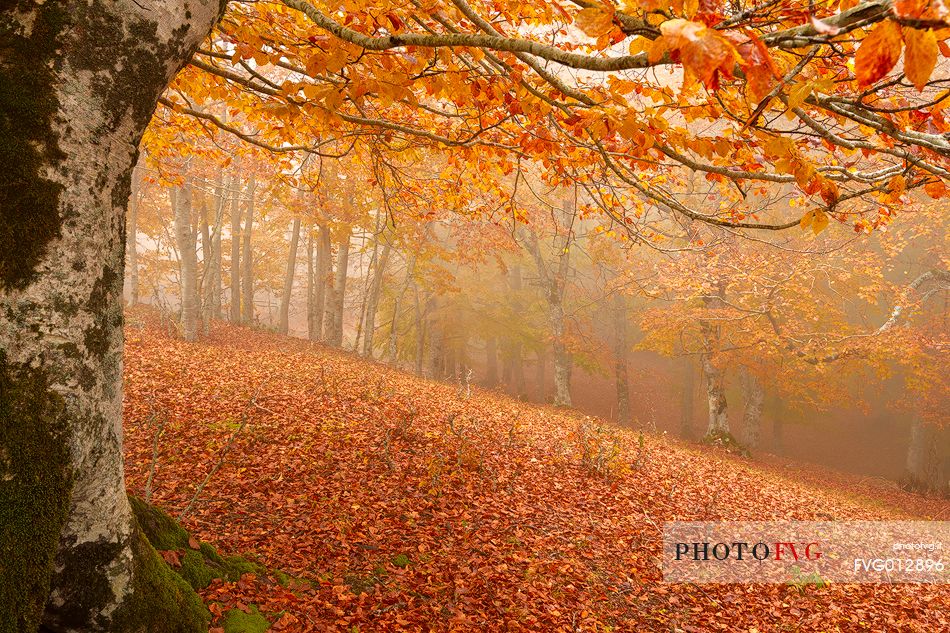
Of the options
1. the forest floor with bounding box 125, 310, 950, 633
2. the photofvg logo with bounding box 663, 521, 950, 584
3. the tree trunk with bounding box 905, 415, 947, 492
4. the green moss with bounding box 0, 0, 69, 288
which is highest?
the green moss with bounding box 0, 0, 69, 288

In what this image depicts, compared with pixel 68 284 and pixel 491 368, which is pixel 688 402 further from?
pixel 68 284

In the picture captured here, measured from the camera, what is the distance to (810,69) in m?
2.74

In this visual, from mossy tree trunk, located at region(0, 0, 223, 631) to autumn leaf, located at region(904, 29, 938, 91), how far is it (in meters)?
2.52

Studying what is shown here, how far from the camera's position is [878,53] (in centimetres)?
136

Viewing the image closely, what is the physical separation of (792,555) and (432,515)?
4.20 metres

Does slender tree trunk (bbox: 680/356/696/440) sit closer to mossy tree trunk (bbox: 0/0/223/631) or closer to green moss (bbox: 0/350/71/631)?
mossy tree trunk (bbox: 0/0/223/631)

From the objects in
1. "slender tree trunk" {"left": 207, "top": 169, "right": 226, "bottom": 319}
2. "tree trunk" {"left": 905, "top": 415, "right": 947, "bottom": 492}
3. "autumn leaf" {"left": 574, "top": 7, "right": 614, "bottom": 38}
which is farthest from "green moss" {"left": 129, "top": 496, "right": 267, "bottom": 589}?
"tree trunk" {"left": 905, "top": 415, "right": 947, "bottom": 492}

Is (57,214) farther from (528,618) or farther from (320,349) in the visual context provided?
(320,349)

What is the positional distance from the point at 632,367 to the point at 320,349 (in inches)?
742

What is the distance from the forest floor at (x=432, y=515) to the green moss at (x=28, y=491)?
55.7 inches

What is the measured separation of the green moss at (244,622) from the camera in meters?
2.88

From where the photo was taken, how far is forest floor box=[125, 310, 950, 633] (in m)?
3.81

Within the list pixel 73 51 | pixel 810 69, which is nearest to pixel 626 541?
pixel 810 69

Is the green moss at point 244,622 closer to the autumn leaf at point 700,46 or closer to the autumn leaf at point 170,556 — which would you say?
the autumn leaf at point 170,556
